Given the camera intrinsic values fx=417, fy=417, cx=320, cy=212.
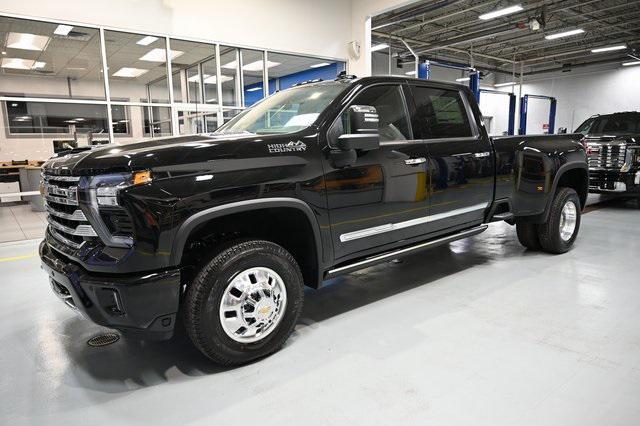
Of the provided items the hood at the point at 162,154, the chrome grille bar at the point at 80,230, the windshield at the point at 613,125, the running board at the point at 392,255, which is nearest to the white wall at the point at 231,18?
the windshield at the point at 613,125

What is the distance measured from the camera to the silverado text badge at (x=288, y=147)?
2453mm

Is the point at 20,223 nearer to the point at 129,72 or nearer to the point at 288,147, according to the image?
the point at 288,147

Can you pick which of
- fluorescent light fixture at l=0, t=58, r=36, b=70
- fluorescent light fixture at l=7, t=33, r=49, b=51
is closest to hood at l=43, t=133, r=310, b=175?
fluorescent light fixture at l=7, t=33, r=49, b=51

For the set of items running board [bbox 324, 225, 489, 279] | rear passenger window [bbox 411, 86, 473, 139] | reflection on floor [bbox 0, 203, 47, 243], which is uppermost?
rear passenger window [bbox 411, 86, 473, 139]

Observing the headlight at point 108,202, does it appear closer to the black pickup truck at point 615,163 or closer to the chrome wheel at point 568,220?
the chrome wheel at point 568,220

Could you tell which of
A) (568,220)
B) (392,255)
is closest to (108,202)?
(392,255)

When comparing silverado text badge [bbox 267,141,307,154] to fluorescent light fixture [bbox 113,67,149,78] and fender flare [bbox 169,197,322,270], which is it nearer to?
fender flare [bbox 169,197,322,270]

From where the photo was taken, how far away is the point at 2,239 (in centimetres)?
664

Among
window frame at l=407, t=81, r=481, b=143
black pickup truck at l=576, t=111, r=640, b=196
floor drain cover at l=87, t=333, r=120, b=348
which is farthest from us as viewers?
black pickup truck at l=576, t=111, r=640, b=196

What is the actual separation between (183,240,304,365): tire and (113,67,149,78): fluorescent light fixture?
15.8m

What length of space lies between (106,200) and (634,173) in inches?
334

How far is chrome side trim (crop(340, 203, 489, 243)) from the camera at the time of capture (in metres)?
2.89

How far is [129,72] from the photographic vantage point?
16234 mm

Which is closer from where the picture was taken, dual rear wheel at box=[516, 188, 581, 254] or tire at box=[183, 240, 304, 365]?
tire at box=[183, 240, 304, 365]
